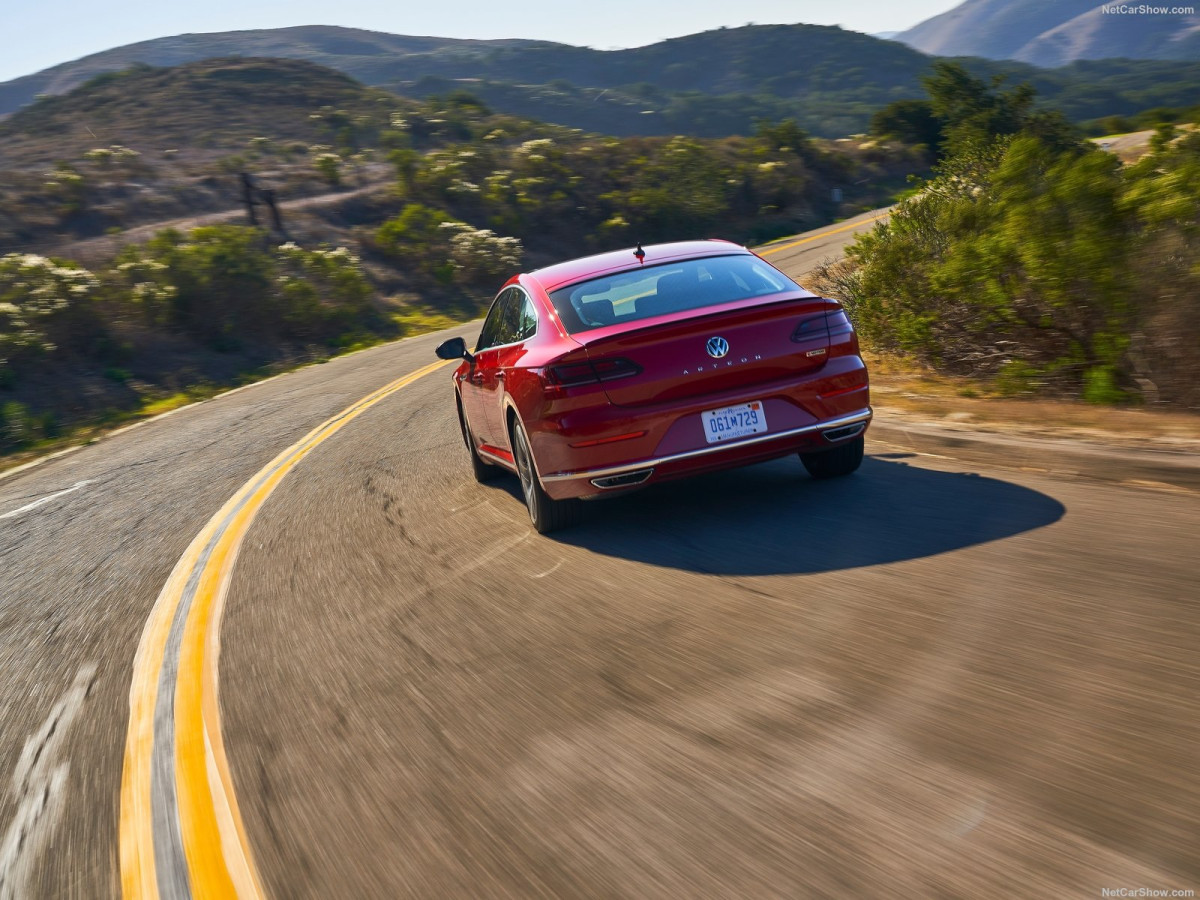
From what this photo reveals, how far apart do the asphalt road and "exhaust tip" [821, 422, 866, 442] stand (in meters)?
0.40

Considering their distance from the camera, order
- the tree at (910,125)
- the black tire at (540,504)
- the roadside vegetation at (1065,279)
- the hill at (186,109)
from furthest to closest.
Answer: the hill at (186,109) < the tree at (910,125) < the roadside vegetation at (1065,279) < the black tire at (540,504)

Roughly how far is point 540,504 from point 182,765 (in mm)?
2872

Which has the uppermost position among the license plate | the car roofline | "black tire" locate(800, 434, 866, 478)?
the car roofline

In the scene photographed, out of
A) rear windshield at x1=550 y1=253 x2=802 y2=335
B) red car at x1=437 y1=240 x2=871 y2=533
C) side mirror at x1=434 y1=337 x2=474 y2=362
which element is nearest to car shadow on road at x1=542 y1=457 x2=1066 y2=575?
red car at x1=437 y1=240 x2=871 y2=533

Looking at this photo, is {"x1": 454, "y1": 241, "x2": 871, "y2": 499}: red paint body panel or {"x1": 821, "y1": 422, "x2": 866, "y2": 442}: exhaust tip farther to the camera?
{"x1": 821, "y1": 422, "x2": 866, "y2": 442}: exhaust tip

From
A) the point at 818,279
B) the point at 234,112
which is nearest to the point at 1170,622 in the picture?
the point at 818,279

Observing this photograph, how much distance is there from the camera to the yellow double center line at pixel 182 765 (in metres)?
3.47

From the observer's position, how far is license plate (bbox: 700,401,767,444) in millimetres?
6074

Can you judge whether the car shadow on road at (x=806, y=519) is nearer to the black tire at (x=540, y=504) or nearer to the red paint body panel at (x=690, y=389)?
the black tire at (x=540, y=504)

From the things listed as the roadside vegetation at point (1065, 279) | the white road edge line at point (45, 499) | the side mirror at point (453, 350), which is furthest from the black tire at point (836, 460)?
the white road edge line at point (45, 499)

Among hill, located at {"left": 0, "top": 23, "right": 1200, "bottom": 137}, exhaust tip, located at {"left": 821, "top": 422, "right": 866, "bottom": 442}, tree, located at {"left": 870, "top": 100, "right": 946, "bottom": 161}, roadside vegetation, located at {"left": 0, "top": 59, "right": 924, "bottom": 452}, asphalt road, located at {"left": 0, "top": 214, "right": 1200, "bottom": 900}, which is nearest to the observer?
asphalt road, located at {"left": 0, "top": 214, "right": 1200, "bottom": 900}

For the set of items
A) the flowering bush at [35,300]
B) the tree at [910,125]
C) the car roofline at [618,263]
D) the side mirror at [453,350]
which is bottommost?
the tree at [910,125]

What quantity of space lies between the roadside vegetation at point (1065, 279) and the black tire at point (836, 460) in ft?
7.20

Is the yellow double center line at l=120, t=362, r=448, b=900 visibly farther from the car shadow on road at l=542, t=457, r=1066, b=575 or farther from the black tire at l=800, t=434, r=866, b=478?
the black tire at l=800, t=434, r=866, b=478
